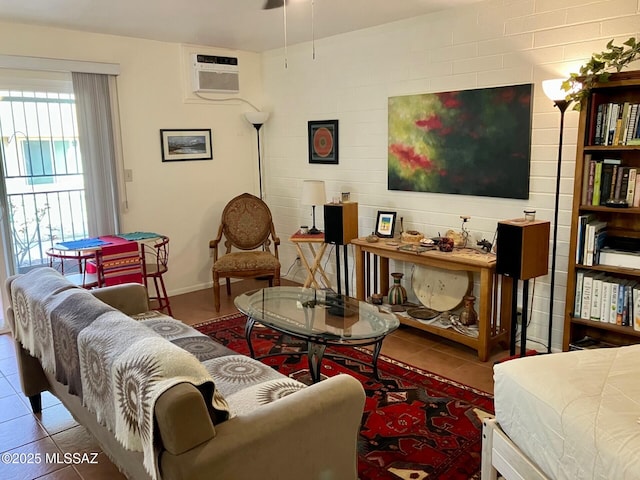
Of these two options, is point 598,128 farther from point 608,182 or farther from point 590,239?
point 590,239

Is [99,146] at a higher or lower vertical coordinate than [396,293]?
higher

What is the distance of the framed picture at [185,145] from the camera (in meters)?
5.00

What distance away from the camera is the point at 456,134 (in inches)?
153

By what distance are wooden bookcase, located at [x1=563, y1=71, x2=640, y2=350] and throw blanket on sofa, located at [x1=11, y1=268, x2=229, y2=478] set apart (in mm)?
2320

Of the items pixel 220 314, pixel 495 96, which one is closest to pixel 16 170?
pixel 220 314

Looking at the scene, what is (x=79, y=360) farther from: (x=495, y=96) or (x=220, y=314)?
(x=495, y=96)

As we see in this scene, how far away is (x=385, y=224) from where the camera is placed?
14.3ft

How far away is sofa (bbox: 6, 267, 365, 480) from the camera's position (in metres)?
1.52

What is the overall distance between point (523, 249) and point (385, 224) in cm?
141

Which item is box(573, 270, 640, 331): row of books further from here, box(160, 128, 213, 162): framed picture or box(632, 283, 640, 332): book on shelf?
box(160, 128, 213, 162): framed picture

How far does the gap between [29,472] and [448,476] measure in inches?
74.9

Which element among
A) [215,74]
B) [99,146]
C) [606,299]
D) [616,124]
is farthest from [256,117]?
[606,299]

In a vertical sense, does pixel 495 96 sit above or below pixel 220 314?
above

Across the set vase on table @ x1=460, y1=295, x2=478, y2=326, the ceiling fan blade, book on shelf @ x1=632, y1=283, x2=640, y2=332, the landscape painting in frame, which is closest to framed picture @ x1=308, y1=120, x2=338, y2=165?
the landscape painting in frame
